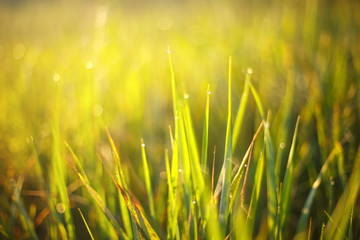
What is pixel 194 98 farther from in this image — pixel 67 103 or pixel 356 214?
pixel 356 214

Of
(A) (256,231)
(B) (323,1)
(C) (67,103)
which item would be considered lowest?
(A) (256,231)

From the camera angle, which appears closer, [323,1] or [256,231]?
[256,231]

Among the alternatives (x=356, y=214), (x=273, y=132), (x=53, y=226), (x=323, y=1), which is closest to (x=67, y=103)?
(x=53, y=226)

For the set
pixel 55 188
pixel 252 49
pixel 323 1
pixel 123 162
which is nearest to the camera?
pixel 55 188

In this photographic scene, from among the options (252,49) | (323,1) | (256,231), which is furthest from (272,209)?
(323,1)

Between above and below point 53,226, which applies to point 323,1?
above

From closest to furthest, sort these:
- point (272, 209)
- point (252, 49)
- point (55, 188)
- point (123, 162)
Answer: point (272, 209) < point (55, 188) < point (123, 162) < point (252, 49)
